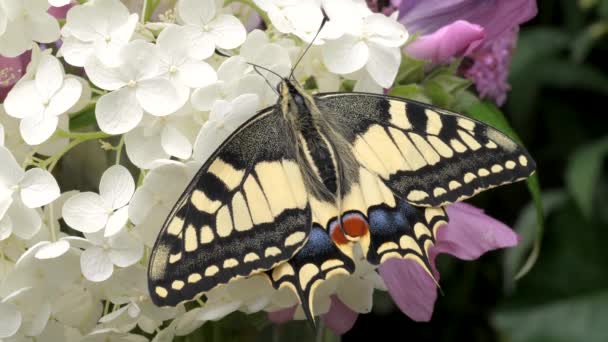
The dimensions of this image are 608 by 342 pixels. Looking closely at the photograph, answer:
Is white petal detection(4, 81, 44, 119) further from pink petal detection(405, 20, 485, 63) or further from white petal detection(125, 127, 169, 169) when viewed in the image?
pink petal detection(405, 20, 485, 63)

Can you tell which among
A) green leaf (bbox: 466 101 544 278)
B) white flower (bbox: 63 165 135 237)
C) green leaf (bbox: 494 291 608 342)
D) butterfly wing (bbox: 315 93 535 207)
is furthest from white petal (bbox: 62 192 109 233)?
green leaf (bbox: 494 291 608 342)

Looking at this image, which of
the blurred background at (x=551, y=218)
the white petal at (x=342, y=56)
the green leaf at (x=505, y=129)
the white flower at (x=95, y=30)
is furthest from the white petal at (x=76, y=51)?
the blurred background at (x=551, y=218)

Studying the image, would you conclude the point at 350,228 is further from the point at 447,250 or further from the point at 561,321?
the point at 561,321

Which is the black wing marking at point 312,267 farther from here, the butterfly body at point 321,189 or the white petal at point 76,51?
the white petal at point 76,51

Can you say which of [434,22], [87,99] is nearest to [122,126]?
[87,99]

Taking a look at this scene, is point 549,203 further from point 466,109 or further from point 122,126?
point 122,126

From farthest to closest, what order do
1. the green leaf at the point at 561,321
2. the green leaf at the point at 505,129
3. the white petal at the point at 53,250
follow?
the green leaf at the point at 561,321 → the green leaf at the point at 505,129 → the white petal at the point at 53,250
